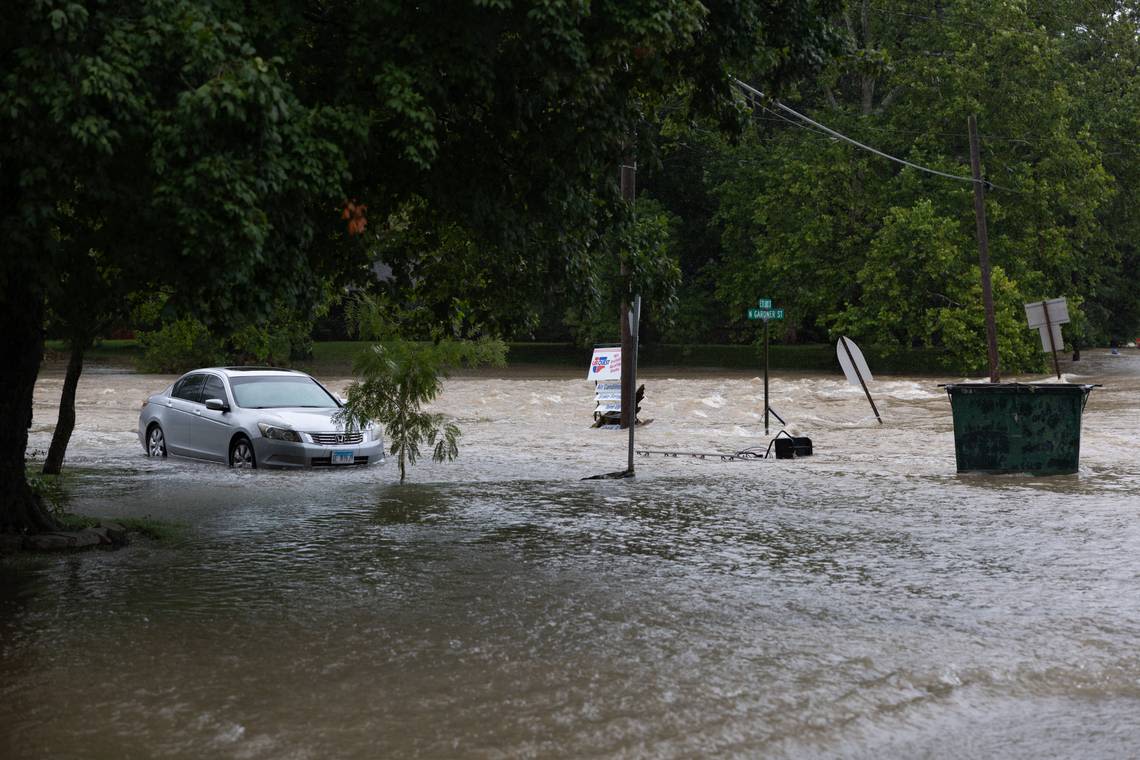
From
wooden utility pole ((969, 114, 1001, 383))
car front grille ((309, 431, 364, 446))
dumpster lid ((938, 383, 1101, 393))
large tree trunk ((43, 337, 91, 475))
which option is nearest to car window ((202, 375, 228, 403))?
car front grille ((309, 431, 364, 446))

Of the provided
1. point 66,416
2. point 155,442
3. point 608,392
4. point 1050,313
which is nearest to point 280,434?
point 66,416

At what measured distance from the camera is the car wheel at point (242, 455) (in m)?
18.7

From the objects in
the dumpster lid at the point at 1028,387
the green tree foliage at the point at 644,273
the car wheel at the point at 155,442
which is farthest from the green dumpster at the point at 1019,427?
the car wheel at the point at 155,442

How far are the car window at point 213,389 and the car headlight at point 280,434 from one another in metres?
1.17

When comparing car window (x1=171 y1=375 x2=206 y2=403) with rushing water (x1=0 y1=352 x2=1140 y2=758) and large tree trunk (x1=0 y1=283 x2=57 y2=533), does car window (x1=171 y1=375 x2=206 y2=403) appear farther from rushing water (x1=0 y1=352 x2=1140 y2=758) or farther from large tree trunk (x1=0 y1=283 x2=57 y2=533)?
large tree trunk (x1=0 y1=283 x2=57 y2=533)

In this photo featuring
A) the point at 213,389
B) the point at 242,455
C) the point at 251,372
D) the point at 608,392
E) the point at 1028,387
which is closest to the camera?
the point at 1028,387

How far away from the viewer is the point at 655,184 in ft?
203

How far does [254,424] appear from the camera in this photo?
18.6 m

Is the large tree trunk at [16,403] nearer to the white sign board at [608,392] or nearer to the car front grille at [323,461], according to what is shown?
the car front grille at [323,461]

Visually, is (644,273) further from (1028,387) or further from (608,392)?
(608,392)

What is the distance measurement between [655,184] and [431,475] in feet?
149

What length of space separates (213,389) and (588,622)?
41.5 feet

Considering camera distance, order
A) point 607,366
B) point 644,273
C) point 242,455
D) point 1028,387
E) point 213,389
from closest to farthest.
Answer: point 644,273, point 1028,387, point 242,455, point 213,389, point 607,366

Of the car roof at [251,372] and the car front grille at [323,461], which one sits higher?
the car roof at [251,372]
